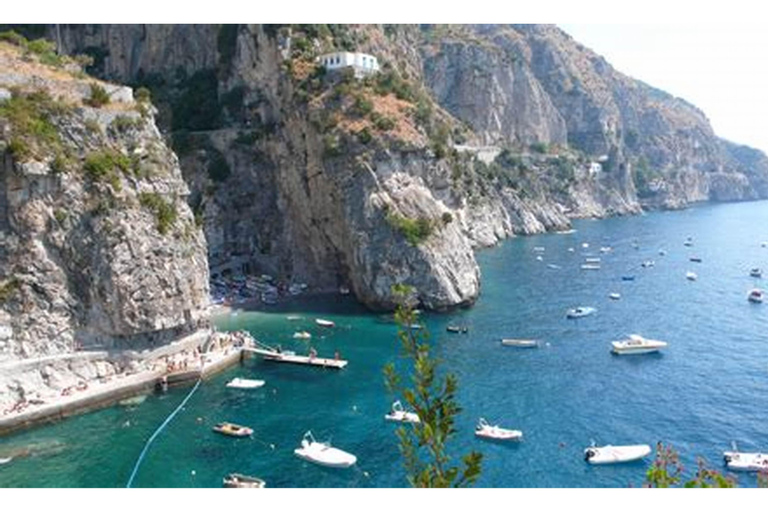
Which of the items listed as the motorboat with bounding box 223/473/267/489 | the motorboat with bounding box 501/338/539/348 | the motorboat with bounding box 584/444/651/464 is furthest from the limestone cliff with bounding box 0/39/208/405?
the motorboat with bounding box 584/444/651/464

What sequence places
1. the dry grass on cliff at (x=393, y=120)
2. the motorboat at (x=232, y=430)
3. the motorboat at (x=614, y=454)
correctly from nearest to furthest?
the motorboat at (x=614, y=454) → the motorboat at (x=232, y=430) → the dry grass on cliff at (x=393, y=120)

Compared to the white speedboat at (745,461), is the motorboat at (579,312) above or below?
above

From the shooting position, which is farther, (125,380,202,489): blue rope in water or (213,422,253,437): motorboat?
(213,422,253,437): motorboat

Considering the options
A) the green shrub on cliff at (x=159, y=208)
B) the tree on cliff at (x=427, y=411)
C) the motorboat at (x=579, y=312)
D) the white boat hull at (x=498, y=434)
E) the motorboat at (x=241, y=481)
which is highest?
the green shrub on cliff at (x=159, y=208)

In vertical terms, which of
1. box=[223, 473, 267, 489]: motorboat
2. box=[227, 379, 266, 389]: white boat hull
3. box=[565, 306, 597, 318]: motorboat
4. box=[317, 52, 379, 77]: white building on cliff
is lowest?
box=[223, 473, 267, 489]: motorboat

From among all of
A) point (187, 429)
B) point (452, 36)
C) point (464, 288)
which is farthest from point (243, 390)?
point (452, 36)

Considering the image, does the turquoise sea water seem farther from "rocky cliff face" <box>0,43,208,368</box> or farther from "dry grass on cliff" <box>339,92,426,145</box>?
"dry grass on cliff" <box>339,92,426,145</box>

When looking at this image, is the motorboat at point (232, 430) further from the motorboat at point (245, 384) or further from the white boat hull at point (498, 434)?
the white boat hull at point (498, 434)

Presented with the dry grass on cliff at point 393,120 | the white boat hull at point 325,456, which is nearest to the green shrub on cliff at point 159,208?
the white boat hull at point 325,456
